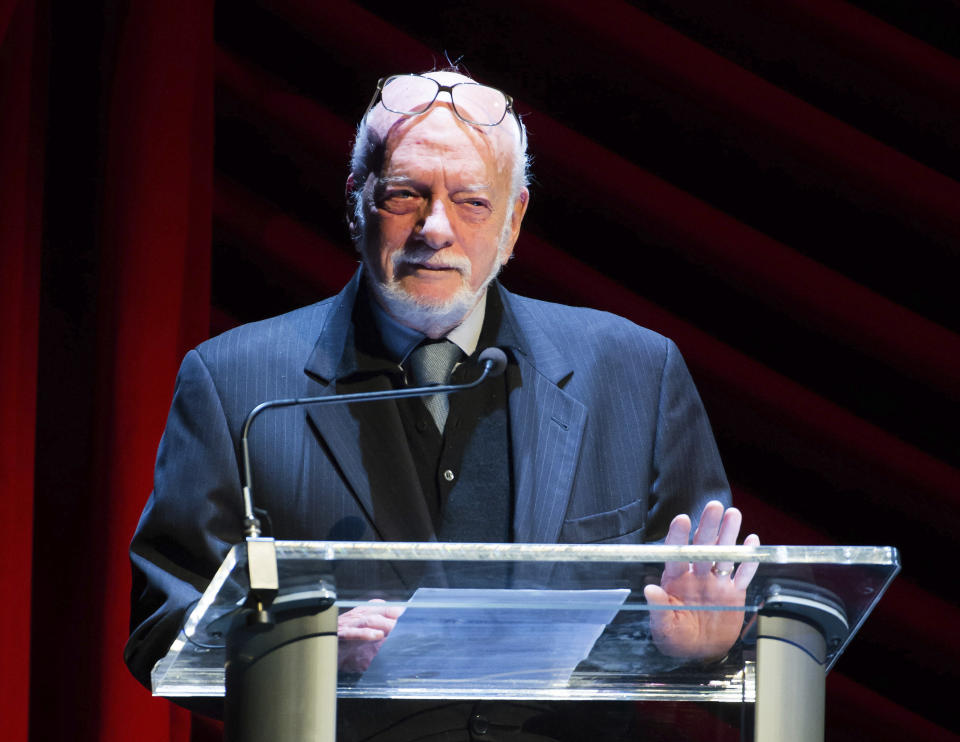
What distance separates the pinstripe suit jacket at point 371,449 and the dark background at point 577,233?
2.37ft

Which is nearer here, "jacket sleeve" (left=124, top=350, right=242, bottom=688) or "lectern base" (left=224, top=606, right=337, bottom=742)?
"lectern base" (left=224, top=606, right=337, bottom=742)

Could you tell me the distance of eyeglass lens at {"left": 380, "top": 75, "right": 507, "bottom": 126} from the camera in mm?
1931

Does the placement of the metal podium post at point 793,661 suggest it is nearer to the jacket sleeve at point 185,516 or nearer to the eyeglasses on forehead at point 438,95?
the jacket sleeve at point 185,516

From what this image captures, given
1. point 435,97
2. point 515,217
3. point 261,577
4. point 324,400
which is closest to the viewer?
point 261,577

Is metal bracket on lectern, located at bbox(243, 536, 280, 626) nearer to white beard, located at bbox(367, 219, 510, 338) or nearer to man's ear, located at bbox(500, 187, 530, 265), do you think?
white beard, located at bbox(367, 219, 510, 338)

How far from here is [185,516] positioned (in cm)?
167

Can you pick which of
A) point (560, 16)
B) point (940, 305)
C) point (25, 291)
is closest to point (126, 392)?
point (25, 291)

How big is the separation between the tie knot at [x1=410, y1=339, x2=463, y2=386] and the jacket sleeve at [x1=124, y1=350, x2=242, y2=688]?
0.29 meters

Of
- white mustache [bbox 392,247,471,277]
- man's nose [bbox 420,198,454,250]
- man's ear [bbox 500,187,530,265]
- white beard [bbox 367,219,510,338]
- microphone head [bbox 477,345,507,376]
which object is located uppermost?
man's ear [bbox 500,187,530,265]

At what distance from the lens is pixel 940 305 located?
279 cm

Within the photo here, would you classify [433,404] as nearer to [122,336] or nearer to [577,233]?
[122,336]

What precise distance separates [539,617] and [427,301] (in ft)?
2.72

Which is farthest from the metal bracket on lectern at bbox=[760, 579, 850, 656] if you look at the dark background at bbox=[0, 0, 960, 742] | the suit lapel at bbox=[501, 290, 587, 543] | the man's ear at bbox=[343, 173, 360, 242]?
the dark background at bbox=[0, 0, 960, 742]

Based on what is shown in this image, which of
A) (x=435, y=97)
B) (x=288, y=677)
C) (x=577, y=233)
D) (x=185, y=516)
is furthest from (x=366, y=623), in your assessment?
(x=577, y=233)
